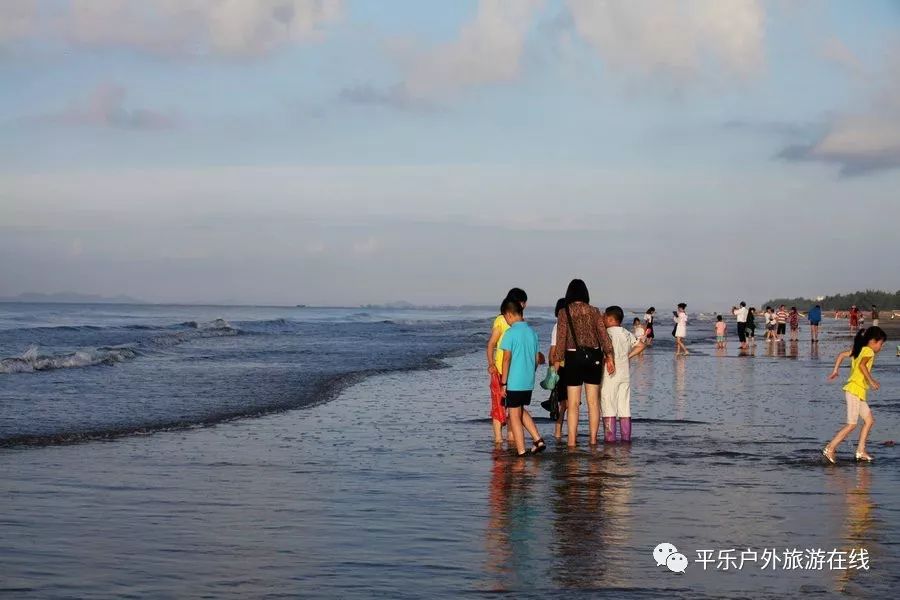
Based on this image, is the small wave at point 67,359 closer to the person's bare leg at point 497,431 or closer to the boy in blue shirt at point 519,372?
the person's bare leg at point 497,431

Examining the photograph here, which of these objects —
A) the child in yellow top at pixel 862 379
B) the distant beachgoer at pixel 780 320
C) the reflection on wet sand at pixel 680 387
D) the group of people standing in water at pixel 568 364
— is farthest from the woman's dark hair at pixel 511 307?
the distant beachgoer at pixel 780 320

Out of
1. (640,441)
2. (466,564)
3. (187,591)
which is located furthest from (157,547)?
(640,441)

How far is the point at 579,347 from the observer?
1191cm

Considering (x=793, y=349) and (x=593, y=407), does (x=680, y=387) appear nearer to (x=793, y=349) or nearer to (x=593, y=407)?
(x=593, y=407)

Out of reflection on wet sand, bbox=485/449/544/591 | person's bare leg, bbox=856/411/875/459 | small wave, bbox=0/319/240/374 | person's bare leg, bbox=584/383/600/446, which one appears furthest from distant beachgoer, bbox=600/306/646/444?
small wave, bbox=0/319/240/374

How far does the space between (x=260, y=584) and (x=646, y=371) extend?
20.1 m

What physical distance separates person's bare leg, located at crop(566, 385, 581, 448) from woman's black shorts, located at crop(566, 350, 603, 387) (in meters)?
0.07

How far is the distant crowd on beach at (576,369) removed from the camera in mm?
11164

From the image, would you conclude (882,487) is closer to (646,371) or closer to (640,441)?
(640,441)

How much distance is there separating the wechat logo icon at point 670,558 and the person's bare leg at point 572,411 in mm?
4899

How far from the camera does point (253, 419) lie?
14.9 meters

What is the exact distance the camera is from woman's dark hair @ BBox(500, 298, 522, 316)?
11.6 metres

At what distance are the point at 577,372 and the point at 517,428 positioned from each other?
110 cm

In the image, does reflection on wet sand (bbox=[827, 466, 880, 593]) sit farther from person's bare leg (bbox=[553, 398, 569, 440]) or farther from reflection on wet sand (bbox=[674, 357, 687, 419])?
reflection on wet sand (bbox=[674, 357, 687, 419])
